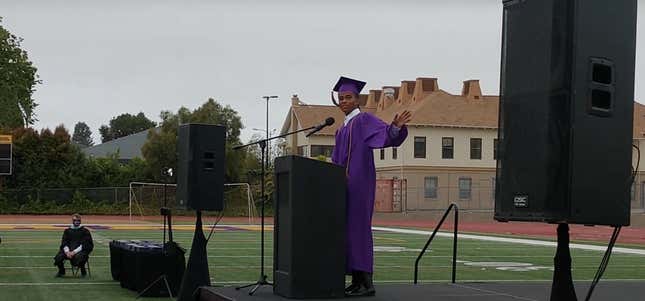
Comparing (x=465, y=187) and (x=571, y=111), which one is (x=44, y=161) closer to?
(x=465, y=187)

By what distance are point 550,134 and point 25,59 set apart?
56.4 meters

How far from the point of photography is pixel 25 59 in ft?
189

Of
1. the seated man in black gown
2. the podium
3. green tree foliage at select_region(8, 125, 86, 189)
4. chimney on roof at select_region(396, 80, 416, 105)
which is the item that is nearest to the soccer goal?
green tree foliage at select_region(8, 125, 86, 189)

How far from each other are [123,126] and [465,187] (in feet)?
264

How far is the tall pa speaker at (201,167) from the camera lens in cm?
1007

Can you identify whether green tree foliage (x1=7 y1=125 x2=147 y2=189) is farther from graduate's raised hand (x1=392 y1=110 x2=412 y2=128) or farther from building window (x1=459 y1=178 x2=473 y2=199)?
graduate's raised hand (x1=392 y1=110 x2=412 y2=128)

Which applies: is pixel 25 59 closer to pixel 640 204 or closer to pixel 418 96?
pixel 418 96

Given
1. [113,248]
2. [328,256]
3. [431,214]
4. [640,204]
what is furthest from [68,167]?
[328,256]

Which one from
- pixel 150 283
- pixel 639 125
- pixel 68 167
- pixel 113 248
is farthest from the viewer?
pixel 639 125

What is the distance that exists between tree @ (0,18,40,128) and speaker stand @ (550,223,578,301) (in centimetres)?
5186

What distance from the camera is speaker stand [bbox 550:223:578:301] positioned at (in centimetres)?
611

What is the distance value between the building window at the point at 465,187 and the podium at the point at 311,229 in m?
50.5

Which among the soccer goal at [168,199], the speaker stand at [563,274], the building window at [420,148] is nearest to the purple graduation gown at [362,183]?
the speaker stand at [563,274]

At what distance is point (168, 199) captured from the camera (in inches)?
1756
